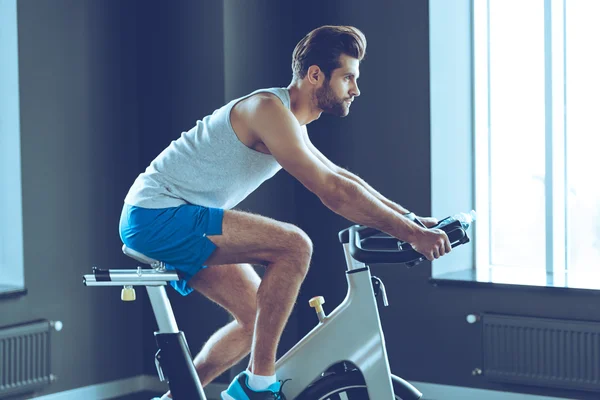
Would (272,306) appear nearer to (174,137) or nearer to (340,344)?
(340,344)

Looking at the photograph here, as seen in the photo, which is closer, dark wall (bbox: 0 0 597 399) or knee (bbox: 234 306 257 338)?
knee (bbox: 234 306 257 338)

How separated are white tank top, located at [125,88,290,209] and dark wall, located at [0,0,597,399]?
1.40 metres

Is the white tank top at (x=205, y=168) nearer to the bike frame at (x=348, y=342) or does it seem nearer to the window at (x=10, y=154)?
the bike frame at (x=348, y=342)

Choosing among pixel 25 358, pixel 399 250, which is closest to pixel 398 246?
pixel 399 250

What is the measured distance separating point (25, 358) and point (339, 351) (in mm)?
1716

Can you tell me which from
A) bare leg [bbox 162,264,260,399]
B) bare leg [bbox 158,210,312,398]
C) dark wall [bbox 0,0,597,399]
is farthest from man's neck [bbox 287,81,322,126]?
dark wall [bbox 0,0,597,399]

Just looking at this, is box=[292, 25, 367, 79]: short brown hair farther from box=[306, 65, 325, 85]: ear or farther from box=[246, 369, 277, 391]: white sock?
box=[246, 369, 277, 391]: white sock

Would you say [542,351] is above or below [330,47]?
below

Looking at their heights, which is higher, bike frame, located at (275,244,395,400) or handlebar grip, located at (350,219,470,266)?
handlebar grip, located at (350,219,470,266)

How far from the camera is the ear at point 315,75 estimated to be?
2279 millimetres

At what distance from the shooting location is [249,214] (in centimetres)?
222

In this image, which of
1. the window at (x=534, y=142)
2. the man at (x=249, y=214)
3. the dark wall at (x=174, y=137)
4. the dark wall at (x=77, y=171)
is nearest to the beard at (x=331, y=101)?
the man at (x=249, y=214)

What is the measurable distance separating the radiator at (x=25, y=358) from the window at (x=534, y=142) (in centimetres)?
174

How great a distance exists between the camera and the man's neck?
92.0 inches
